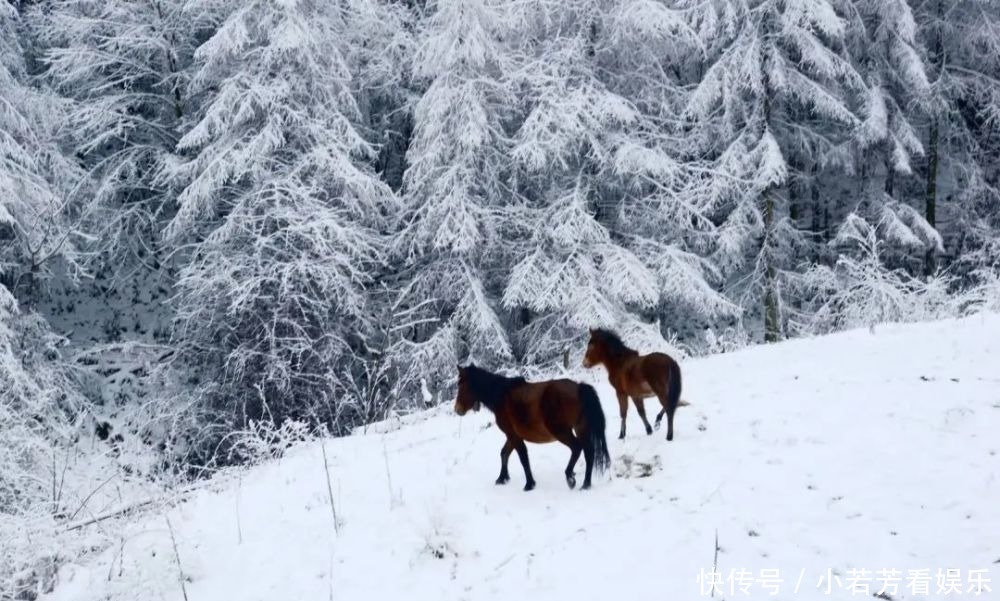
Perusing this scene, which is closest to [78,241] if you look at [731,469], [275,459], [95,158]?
[95,158]

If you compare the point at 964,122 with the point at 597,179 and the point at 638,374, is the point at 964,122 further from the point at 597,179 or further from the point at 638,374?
the point at 638,374

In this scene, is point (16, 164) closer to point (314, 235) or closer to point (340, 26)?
point (314, 235)

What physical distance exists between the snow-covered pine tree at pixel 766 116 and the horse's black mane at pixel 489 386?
12.3 metres

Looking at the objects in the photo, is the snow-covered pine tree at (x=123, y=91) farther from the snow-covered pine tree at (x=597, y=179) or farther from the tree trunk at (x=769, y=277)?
the tree trunk at (x=769, y=277)

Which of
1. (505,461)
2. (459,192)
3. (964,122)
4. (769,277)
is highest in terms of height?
(964,122)

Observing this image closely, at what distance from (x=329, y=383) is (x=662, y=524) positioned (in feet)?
33.4

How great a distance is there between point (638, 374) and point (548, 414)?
1.27 meters

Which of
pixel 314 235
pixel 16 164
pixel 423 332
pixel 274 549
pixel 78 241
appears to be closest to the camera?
pixel 274 549

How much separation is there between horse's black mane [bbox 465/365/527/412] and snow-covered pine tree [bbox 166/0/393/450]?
814 centimetres

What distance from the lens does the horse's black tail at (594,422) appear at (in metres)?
5.54

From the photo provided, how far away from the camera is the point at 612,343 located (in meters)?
6.78

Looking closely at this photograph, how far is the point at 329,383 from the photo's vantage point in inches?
555

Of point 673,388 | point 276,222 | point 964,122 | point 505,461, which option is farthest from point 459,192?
point 964,122

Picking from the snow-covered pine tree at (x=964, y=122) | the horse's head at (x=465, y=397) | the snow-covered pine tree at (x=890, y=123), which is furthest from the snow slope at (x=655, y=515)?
the snow-covered pine tree at (x=964, y=122)
